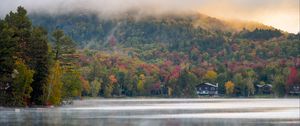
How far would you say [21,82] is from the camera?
90062mm

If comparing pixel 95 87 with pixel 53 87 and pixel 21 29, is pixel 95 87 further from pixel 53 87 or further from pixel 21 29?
pixel 21 29

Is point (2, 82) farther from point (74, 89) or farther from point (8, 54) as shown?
point (74, 89)

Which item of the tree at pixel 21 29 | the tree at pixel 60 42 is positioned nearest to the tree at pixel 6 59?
the tree at pixel 21 29

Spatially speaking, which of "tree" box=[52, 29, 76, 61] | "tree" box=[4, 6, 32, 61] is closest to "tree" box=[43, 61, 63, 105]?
"tree" box=[4, 6, 32, 61]

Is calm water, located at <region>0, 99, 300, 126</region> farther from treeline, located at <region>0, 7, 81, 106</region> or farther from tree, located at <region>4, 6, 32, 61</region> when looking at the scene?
tree, located at <region>4, 6, 32, 61</region>

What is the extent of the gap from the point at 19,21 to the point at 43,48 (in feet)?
19.0

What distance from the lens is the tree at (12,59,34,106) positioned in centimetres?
8981

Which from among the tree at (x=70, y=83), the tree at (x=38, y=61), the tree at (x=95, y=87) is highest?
the tree at (x=38, y=61)

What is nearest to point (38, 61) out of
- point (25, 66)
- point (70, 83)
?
point (25, 66)

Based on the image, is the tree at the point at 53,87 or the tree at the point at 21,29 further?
the tree at the point at 53,87

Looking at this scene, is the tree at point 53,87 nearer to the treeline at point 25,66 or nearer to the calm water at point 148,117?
the treeline at point 25,66

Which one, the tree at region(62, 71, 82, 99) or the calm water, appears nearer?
the calm water

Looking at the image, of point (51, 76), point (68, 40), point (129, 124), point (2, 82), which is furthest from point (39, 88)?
point (129, 124)

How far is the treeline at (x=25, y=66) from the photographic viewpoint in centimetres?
9019
